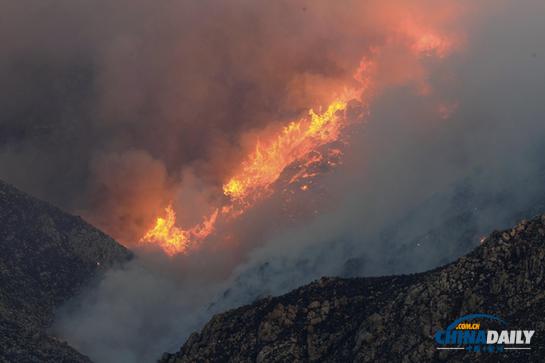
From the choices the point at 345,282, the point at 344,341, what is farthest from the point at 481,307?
the point at 345,282

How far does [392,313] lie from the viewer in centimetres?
9781

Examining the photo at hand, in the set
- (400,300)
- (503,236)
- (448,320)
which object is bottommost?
(448,320)

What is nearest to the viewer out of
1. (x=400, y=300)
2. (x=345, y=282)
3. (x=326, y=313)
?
(x=400, y=300)

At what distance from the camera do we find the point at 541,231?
3600 inches

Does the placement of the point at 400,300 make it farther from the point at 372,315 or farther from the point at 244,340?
the point at 244,340

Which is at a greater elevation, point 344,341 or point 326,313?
point 326,313

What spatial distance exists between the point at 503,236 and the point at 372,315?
2238 centimetres

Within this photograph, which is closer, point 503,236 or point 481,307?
point 481,307

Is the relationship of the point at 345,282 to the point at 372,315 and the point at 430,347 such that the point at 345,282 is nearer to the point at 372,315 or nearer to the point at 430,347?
the point at 372,315

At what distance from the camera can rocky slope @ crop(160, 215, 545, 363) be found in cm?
8523

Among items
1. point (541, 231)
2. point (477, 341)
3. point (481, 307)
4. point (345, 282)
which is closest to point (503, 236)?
point (541, 231)

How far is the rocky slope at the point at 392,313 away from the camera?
8523 cm

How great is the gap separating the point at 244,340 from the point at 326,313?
1475 cm

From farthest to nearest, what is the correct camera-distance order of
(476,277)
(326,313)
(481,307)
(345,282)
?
(345,282) → (326,313) → (476,277) → (481,307)
